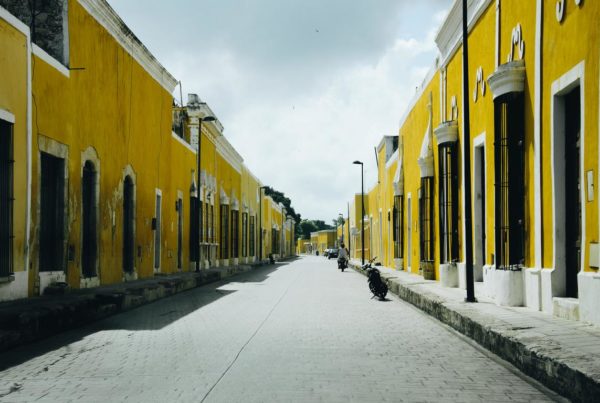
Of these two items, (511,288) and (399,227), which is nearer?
(511,288)

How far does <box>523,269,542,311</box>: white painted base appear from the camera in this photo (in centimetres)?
1105

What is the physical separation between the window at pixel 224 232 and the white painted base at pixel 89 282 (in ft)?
77.8

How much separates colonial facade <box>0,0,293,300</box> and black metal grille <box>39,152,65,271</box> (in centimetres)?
2

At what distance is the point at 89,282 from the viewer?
1811cm

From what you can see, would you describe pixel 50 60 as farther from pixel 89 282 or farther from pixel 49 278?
pixel 89 282

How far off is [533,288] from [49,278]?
9.84 metres

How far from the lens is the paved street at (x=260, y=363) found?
20.2 feet

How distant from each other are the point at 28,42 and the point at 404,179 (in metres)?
20.1

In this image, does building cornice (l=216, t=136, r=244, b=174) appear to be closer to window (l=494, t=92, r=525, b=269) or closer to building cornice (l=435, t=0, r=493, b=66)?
building cornice (l=435, t=0, r=493, b=66)

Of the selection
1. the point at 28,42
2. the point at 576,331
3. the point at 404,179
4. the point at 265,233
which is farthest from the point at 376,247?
the point at 576,331

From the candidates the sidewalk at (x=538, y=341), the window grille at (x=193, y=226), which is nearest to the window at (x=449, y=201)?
the sidewalk at (x=538, y=341)

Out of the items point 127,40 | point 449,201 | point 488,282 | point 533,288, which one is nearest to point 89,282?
point 127,40

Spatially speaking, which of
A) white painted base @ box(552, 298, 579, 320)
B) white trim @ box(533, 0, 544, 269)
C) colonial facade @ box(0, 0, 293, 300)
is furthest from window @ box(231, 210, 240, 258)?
white painted base @ box(552, 298, 579, 320)

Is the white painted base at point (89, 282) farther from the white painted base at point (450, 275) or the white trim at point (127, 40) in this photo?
the white painted base at point (450, 275)
